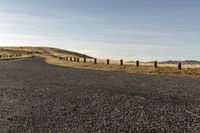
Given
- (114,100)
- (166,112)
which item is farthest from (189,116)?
(114,100)

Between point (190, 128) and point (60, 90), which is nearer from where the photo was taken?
point (190, 128)

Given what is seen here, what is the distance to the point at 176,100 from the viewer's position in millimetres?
13641

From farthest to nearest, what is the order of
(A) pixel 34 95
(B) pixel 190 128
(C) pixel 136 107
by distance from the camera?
(A) pixel 34 95, (C) pixel 136 107, (B) pixel 190 128

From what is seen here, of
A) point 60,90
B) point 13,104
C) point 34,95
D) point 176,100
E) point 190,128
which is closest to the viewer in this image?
point 190,128

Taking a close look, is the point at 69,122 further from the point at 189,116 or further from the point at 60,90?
the point at 60,90

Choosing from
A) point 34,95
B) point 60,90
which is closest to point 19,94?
point 34,95

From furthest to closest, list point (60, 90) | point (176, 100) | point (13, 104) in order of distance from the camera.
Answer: point (60, 90) → point (176, 100) → point (13, 104)

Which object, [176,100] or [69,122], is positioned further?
[176,100]

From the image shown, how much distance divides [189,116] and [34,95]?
730 centimetres

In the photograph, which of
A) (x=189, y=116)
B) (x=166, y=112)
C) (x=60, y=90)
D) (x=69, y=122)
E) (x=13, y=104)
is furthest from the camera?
(x=60, y=90)

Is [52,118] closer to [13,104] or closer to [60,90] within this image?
[13,104]

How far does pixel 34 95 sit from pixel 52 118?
521cm

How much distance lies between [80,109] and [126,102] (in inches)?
83.8

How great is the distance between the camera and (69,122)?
9.60m
